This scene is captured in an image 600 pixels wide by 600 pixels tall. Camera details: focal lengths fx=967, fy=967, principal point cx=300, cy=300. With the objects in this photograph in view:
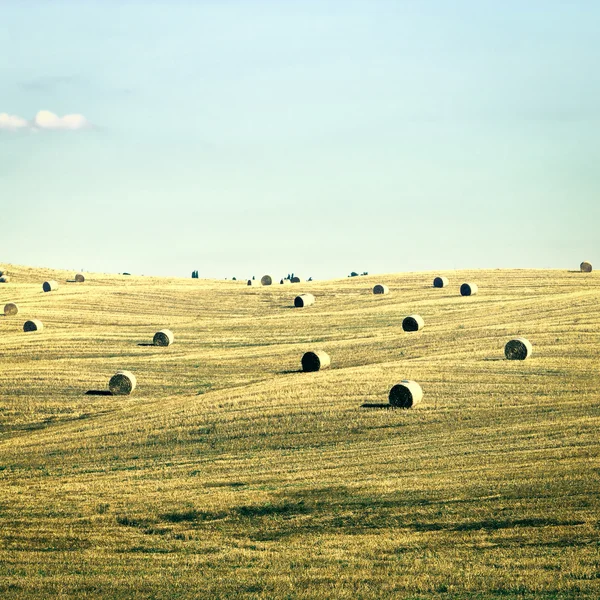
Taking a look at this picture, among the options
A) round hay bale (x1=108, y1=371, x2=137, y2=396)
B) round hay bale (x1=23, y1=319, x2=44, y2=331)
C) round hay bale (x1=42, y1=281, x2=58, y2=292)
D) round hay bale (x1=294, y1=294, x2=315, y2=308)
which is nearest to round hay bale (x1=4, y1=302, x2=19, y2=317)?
round hay bale (x1=23, y1=319, x2=44, y2=331)

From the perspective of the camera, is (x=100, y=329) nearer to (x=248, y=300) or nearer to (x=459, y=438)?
(x=248, y=300)

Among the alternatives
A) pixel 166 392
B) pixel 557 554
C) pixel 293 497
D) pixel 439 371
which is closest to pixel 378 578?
pixel 557 554

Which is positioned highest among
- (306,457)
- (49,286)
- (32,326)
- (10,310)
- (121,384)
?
(49,286)

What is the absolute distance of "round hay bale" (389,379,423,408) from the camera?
37.5 metres

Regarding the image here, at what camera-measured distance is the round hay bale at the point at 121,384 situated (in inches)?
1776

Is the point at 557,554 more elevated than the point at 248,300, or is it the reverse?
the point at 248,300

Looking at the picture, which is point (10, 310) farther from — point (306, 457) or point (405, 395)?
point (306, 457)

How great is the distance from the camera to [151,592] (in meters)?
18.4

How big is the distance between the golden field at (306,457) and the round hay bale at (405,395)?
1.83 feet

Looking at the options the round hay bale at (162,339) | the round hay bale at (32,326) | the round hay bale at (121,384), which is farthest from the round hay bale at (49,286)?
the round hay bale at (121,384)

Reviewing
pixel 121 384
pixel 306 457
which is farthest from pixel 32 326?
pixel 306 457

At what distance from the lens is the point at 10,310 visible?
67188 mm

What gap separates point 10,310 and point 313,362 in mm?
28906

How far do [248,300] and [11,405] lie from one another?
113 feet
